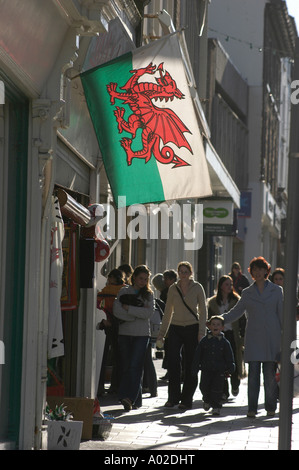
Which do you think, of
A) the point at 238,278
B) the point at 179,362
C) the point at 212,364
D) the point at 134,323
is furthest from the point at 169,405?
the point at 238,278

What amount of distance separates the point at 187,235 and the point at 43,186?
19.4 metres

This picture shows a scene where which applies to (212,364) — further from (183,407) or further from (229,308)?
(229,308)

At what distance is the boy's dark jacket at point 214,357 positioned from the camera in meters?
12.3

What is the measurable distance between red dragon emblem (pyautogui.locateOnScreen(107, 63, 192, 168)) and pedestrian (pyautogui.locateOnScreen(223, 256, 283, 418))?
296 centimetres

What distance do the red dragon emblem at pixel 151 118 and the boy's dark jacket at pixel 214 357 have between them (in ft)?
11.3

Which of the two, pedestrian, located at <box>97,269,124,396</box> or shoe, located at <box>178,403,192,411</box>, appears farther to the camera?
pedestrian, located at <box>97,269,124,396</box>

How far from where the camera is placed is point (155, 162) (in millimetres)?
9492

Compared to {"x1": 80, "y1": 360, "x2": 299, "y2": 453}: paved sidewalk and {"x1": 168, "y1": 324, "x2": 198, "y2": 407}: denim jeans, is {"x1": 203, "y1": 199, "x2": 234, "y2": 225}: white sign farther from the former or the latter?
{"x1": 168, "y1": 324, "x2": 198, "y2": 407}: denim jeans

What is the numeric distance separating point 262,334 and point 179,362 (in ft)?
Result: 4.04

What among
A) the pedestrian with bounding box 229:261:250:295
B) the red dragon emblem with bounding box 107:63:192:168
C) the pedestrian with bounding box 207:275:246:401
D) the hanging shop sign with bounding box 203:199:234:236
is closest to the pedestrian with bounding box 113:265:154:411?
the pedestrian with bounding box 207:275:246:401

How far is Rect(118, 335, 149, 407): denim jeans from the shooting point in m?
12.1

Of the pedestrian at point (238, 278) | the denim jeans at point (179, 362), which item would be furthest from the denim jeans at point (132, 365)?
the pedestrian at point (238, 278)

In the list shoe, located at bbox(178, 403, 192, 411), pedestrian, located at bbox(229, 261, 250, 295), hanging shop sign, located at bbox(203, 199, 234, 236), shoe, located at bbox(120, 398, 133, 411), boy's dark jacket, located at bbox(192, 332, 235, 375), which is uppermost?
hanging shop sign, located at bbox(203, 199, 234, 236)
